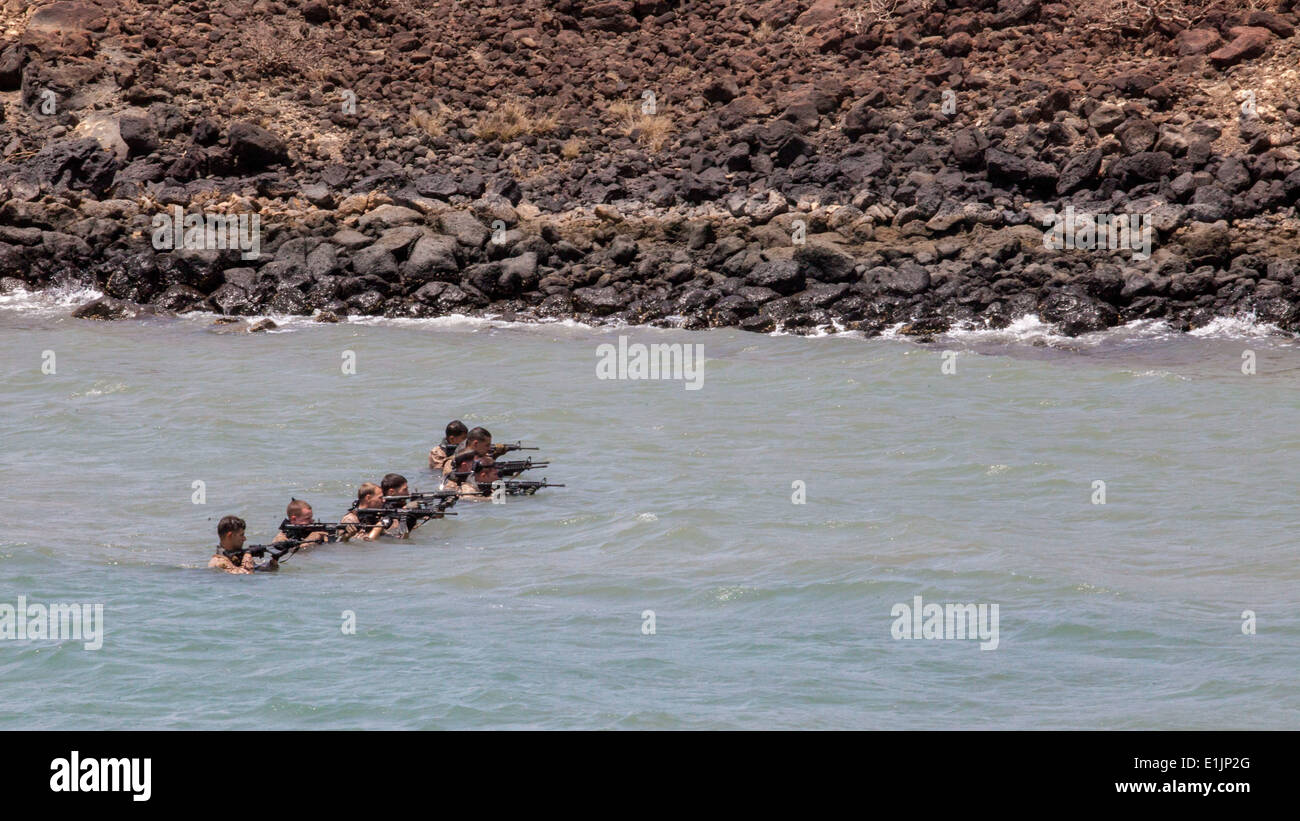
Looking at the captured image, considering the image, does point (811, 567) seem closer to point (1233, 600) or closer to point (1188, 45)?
point (1233, 600)

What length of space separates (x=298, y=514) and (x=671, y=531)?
3.21m

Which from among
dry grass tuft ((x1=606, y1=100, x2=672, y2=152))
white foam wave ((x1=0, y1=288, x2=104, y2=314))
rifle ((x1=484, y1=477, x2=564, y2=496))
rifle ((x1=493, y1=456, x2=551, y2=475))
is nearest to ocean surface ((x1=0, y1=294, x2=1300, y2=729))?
rifle ((x1=484, y1=477, x2=564, y2=496))

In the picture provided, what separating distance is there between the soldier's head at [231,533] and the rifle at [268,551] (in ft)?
0.18

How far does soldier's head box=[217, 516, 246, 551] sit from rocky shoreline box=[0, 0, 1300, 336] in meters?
11.9

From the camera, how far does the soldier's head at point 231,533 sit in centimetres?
1172

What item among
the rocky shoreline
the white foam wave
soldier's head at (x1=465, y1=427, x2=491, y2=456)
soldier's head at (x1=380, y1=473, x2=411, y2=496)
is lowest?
soldier's head at (x1=380, y1=473, x2=411, y2=496)

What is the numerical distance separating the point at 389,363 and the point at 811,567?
10545mm

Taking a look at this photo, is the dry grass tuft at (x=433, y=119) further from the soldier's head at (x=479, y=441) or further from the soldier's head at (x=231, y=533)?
the soldier's head at (x=231, y=533)

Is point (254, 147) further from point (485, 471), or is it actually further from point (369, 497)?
point (369, 497)

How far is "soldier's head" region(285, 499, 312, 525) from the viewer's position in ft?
40.6

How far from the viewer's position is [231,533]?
1177cm

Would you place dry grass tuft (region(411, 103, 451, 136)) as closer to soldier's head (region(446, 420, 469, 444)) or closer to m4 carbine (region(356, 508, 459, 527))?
soldier's head (region(446, 420, 469, 444))

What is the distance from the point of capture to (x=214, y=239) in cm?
2572

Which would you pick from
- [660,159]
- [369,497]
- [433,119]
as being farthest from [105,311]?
[369,497]
